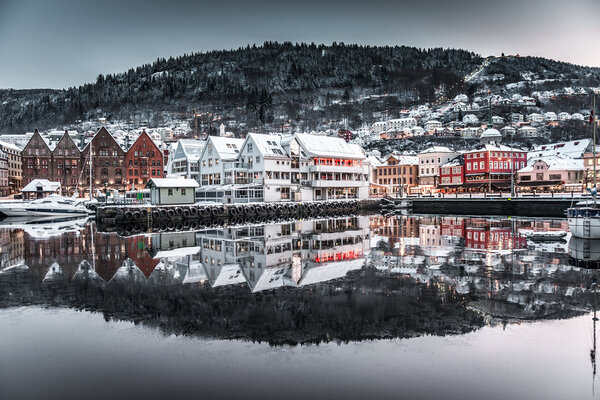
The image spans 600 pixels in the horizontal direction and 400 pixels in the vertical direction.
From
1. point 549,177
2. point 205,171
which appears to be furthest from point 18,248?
point 549,177

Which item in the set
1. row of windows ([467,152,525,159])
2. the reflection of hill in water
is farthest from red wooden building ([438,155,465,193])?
the reflection of hill in water

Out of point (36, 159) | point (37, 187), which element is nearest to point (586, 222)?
point (37, 187)

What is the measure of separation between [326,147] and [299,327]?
66648 mm

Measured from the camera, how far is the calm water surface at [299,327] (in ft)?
29.9

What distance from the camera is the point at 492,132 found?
373 feet

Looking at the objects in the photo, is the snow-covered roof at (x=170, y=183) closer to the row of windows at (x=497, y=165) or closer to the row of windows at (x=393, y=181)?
the row of windows at (x=497, y=165)

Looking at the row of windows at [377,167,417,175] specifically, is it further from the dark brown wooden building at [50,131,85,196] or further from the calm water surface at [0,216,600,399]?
the calm water surface at [0,216,600,399]

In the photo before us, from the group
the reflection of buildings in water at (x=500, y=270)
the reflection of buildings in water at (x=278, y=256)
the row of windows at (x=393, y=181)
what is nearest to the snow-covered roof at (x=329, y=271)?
the reflection of buildings in water at (x=278, y=256)

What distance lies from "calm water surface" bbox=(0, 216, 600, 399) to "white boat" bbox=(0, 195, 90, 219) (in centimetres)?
4501

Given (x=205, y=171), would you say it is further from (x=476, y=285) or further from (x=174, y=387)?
(x=174, y=387)

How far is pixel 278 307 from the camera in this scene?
14.3 m

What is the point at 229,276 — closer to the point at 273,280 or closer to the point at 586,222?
the point at 273,280

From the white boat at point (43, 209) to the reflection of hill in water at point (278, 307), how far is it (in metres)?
51.4

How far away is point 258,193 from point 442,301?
53.4m
